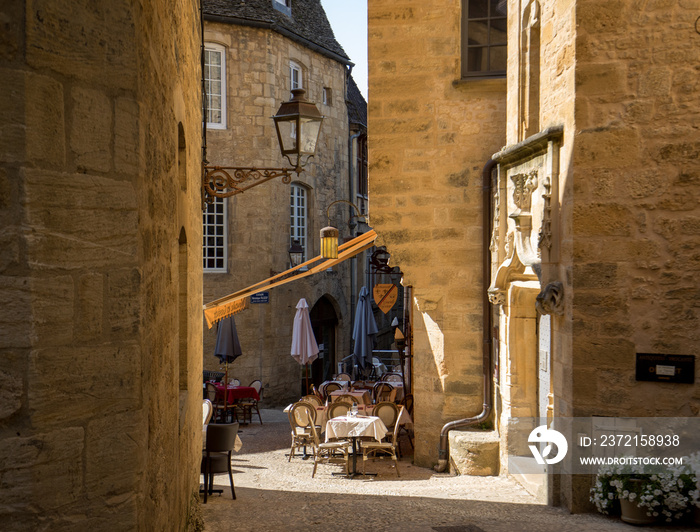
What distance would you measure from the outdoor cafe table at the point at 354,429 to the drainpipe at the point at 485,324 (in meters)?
0.90

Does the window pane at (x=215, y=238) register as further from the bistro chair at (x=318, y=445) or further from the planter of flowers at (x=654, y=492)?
the planter of flowers at (x=654, y=492)

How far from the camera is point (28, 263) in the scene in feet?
7.26

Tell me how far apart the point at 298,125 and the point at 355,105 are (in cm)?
1659

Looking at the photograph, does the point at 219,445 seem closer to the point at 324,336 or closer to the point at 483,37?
the point at 483,37

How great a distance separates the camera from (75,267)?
233cm

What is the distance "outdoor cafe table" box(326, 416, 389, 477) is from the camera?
1010 centimetres

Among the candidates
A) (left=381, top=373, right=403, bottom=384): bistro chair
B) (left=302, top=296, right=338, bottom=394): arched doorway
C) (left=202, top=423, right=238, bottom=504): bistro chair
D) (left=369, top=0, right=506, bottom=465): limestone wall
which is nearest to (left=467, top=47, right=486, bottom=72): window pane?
(left=369, top=0, right=506, bottom=465): limestone wall

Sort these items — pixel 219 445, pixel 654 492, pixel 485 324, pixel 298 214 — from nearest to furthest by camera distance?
pixel 654 492, pixel 219 445, pixel 485 324, pixel 298 214

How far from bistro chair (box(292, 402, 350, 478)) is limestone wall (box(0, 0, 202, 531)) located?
7.65 meters

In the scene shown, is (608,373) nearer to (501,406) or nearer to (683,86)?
(683,86)

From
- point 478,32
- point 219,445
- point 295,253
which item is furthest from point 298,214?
point 219,445

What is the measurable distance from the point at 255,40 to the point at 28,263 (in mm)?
17733

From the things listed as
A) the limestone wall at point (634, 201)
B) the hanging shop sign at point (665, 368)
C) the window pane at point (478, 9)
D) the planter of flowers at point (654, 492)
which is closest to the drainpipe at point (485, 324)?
the window pane at point (478, 9)

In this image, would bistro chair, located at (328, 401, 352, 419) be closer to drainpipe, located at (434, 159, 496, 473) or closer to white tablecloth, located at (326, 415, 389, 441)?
white tablecloth, located at (326, 415, 389, 441)
